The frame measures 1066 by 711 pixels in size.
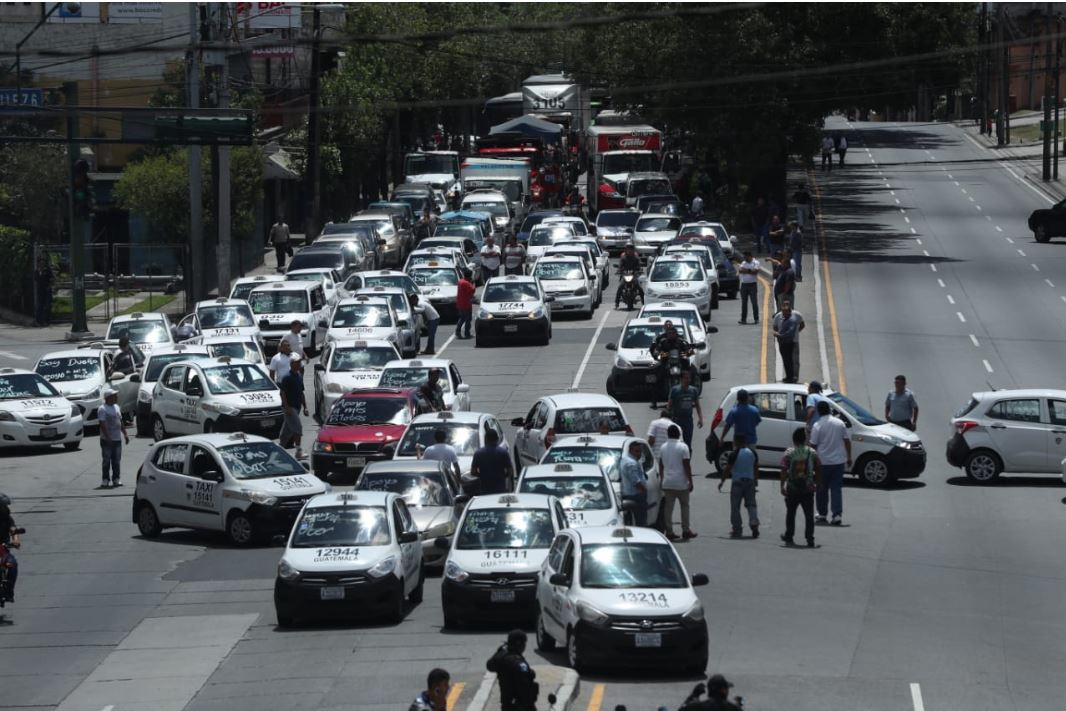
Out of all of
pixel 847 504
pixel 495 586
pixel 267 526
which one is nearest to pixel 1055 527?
pixel 847 504

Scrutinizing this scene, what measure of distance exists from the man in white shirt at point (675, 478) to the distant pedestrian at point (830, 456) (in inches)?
84.4

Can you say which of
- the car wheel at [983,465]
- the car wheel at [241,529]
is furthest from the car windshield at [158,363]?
the car wheel at [983,465]

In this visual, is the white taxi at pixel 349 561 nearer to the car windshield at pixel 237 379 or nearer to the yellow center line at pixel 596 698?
the yellow center line at pixel 596 698

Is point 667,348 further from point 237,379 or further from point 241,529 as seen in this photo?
point 241,529

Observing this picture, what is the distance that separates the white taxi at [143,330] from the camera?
37.5 metres

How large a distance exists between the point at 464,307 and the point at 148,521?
17.9 m

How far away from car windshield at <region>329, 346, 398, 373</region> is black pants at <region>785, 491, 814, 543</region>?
38.4 ft

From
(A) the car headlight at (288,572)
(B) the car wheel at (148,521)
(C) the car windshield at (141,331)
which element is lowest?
(B) the car wheel at (148,521)

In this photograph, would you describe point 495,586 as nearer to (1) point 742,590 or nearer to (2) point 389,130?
(1) point 742,590

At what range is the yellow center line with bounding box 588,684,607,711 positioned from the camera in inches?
580

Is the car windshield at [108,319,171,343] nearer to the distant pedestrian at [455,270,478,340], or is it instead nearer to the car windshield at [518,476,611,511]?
the distant pedestrian at [455,270,478,340]

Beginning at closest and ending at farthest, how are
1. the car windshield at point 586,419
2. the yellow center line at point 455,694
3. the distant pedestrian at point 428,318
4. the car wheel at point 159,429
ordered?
the yellow center line at point 455,694 < the car windshield at point 586,419 < the car wheel at point 159,429 < the distant pedestrian at point 428,318

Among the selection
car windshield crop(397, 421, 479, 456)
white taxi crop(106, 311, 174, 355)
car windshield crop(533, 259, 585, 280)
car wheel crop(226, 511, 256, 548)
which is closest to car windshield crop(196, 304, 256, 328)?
white taxi crop(106, 311, 174, 355)

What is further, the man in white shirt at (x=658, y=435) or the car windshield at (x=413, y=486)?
the man in white shirt at (x=658, y=435)
